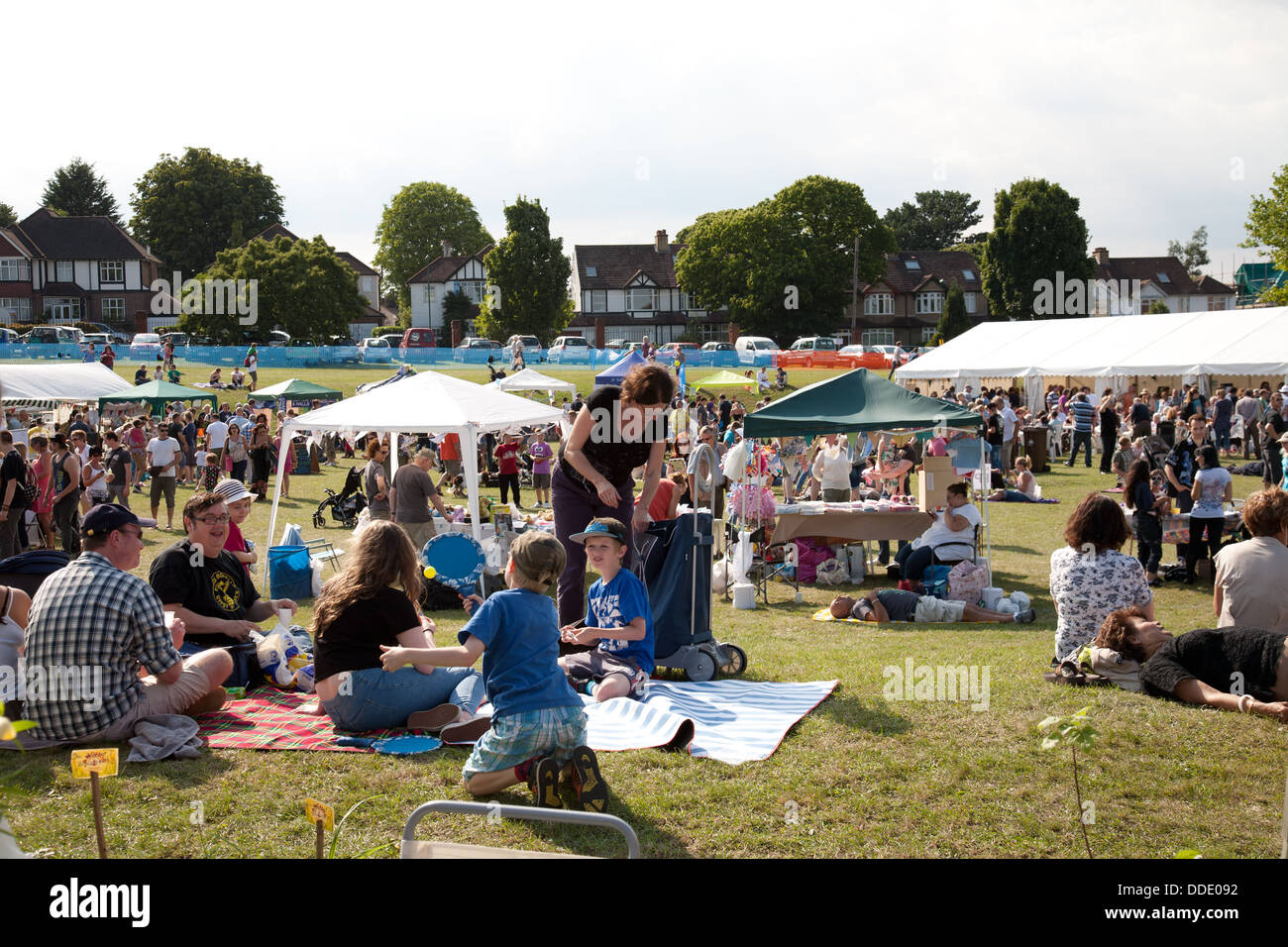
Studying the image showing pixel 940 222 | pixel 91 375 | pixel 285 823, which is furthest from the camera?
pixel 940 222

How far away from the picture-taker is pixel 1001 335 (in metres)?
33.6

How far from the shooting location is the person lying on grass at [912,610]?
1019 cm

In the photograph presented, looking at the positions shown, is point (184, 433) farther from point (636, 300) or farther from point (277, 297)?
point (636, 300)

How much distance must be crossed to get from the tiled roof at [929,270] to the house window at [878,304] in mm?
680

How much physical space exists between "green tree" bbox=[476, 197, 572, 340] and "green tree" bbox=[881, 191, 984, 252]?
1889 inches

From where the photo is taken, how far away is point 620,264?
79.9 metres

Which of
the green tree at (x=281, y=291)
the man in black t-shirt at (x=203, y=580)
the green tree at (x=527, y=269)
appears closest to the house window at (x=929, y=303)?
the green tree at (x=527, y=269)

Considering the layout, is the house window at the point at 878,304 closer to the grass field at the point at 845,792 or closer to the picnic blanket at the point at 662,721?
the picnic blanket at the point at 662,721

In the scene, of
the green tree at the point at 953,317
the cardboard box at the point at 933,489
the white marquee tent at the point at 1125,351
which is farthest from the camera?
the green tree at the point at 953,317

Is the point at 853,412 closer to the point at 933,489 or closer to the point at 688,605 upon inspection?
the point at 933,489

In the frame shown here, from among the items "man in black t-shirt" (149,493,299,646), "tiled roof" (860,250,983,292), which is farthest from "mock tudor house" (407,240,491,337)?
"man in black t-shirt" (149,493,299,646)

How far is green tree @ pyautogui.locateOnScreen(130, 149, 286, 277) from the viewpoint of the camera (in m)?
72.5
